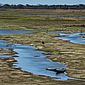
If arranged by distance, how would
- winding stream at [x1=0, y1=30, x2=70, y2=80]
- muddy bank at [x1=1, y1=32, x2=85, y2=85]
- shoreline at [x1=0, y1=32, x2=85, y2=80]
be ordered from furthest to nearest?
shoreline at [x1=0, y1=32, x2=85, y2=80] < muddy bank at [x1=1, y1=32, x2=85, y2=85] < winding stream at [x1=0, y1=30, x2=70, y2=80]

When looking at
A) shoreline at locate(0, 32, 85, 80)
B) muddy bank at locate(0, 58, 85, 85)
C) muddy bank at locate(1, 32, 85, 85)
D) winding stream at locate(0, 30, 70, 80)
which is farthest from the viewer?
shoreline at locate(0, 32, 85, 80)

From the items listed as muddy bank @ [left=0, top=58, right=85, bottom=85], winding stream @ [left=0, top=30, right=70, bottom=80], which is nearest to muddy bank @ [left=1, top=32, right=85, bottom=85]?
muddy bank @ [left=0, top=58, right=85, bottom=85]

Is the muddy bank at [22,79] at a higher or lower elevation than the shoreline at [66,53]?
higher

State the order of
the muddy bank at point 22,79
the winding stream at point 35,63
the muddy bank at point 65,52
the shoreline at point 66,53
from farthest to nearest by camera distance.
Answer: the shoreline at point 66,53, the muddy bank at point 65,52, the winding stream at point 35,63, the muddy bank at point 22,79

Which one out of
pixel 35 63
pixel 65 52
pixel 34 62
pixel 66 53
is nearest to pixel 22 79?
pixel 35 63

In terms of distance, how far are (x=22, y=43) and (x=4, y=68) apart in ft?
71.4

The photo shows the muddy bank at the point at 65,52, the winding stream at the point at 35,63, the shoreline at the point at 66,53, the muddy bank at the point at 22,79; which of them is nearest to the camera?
the muddy bank at the point at 22,79

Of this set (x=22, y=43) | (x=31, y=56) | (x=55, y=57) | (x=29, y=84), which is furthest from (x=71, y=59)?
(x=22, y=43)

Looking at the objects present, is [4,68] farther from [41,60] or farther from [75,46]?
[75,46]

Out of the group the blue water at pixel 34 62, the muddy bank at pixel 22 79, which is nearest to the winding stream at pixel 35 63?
the blue water at pixel 34 62

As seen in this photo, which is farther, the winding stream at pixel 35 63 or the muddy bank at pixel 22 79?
the winding stream at pixel 35 63

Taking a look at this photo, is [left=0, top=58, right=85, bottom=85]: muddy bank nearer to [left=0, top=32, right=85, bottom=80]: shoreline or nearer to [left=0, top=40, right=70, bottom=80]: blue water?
[left=0, top=40, right=70, bottom=80]: blue water

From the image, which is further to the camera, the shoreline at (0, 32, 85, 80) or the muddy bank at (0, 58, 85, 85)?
the shoreline at (0, 32, 85, 80)

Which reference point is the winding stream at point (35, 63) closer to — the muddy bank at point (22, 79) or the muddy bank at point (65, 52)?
the muddy bank at point (65, 52)
